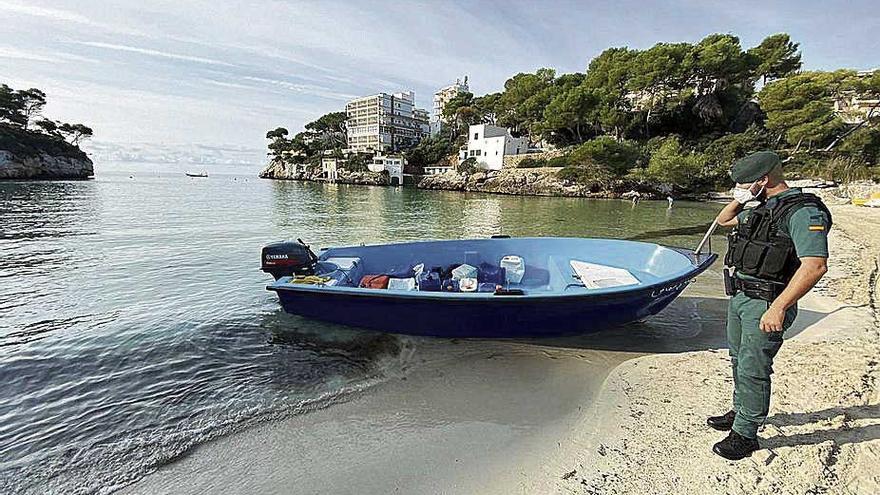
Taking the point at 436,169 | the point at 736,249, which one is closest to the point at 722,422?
the point at 736,249

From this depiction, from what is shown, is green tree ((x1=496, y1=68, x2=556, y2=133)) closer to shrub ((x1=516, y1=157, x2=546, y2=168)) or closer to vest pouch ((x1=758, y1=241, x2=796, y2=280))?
shrub ((x1=516, y1=157, x2=546, y2=168))

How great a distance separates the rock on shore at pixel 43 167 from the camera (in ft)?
175

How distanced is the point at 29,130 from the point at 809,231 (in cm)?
9539

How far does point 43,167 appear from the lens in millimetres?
60781

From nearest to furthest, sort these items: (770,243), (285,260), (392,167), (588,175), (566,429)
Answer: (770,243)
(566,429)
(285,260)
(588,175)
(392,167)

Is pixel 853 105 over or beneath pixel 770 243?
over

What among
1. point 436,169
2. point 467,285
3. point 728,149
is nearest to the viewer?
point 467,285

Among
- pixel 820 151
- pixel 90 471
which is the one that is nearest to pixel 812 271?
pixel 90 471

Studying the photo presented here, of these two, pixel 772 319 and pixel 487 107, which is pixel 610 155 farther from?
pixel 772 319

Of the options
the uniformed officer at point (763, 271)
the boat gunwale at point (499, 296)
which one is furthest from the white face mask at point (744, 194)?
the boat gunwale at point (499, 296)

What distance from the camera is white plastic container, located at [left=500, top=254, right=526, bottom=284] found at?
6.59 metres

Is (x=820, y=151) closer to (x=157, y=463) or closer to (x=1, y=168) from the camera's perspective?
(x=157, y=463)

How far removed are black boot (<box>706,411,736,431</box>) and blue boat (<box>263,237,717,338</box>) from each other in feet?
5.11

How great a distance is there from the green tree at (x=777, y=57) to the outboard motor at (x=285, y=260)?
63521 millimetres
